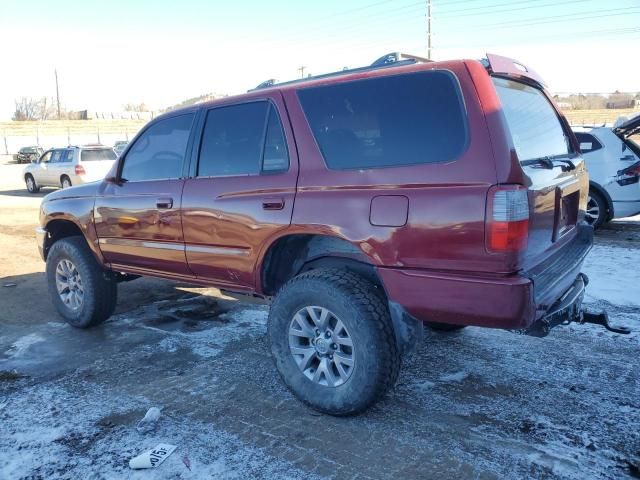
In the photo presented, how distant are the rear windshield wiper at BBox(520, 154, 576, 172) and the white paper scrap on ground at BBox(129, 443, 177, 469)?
245 centimetres

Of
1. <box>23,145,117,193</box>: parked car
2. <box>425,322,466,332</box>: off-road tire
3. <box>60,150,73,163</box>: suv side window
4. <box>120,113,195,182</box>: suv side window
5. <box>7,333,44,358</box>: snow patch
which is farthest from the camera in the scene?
<box>60,150,73,163</box>: suv side window

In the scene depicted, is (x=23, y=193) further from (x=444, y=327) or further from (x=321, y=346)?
(x=321, y=346)

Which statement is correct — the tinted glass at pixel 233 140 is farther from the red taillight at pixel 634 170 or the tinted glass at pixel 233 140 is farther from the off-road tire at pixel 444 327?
the red taillight at pixel 634 170

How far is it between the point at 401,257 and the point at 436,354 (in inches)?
60.9

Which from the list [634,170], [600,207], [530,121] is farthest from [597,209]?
[530,121]

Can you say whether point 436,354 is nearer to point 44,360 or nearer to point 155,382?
point 155,382

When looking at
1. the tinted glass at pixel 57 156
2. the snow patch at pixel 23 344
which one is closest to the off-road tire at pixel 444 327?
the snow patch at pixel 23 344

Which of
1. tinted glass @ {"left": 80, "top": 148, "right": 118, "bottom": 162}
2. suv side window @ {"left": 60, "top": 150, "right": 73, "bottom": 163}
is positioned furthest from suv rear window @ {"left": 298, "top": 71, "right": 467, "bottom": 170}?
suv side window @ {"left": 60, "top": 150, "right": 73, "bottom": 163}

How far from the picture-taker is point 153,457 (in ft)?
9.16

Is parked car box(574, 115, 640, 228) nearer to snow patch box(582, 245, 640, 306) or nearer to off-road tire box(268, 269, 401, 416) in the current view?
snow patch box(582, 245, 640, 306)

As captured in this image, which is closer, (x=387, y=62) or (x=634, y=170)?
(x=387, y=62)

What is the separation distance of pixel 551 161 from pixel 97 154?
16.8 m

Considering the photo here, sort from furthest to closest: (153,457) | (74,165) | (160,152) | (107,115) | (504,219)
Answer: (107,115) → (74,165) → (160,152) → (153,457) → (504,219)

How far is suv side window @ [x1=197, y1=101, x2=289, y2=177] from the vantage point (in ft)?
11.3
